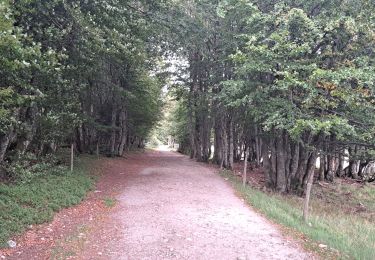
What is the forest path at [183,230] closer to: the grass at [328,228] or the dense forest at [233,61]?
the grass at [328,228]

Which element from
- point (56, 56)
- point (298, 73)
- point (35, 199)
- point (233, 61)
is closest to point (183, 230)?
point (35, 199)

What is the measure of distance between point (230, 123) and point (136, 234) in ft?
59.1

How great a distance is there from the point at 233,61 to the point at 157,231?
9.26 metres

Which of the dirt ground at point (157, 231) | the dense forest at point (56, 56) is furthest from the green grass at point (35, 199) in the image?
the dense forest at point (56, 56)

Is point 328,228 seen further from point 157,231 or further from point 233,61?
point 233,61

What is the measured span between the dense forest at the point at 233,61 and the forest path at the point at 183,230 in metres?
3.11

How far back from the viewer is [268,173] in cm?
1992

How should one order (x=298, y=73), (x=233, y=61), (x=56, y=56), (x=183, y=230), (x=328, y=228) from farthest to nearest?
1. (x=233, y=61)
2. (x=298, y=73)
3. (x=328, y=228)
4. (x=56, y=56)
5. (x=183, y=230)

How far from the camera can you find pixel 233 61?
16.1 m

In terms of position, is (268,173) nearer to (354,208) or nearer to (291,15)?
(354,208)

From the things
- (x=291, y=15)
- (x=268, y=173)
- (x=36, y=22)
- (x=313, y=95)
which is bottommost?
(x=268, y=173)

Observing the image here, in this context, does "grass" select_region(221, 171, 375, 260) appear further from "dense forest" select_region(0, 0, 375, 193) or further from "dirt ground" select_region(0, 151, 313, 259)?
"dense forest" select_region(0, 0, 375, 193)

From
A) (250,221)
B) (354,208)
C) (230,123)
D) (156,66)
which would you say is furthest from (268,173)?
(156,66)

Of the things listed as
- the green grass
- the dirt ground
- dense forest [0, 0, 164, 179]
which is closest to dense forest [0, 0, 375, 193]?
dense forest [0, 0, 164, 179]
